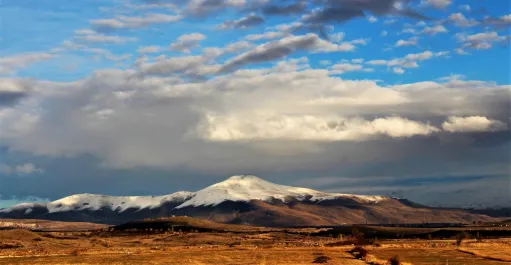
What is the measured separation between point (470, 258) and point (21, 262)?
81.8 meters

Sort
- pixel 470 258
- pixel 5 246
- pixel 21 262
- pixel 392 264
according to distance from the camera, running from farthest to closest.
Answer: pixel 5 246
pixel 470 258
pixel 21 262
pixel 392 264

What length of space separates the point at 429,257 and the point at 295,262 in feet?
104

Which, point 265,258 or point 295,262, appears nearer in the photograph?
point 295,262

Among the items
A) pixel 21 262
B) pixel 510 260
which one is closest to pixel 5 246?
pixel 21 262

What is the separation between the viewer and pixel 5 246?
18300 cm

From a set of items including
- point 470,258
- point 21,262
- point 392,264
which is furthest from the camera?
point 470,258

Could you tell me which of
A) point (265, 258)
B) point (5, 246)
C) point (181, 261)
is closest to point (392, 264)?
point (265, 258)

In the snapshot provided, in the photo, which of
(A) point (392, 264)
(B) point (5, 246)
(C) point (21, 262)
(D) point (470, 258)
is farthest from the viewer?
(B) point (5, 246)

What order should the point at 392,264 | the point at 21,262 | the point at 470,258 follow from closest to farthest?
the point at 392,264 → the point at 21,262 → the point at 470,258

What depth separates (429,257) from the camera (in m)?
128

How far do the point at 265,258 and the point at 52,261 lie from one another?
37.8 metres

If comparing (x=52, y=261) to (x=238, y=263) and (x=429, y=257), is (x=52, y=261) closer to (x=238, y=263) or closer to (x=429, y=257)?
(x=238, y=263)

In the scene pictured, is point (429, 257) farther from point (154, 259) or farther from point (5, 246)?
point (5, 246)

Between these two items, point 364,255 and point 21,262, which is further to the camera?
point 364,255
